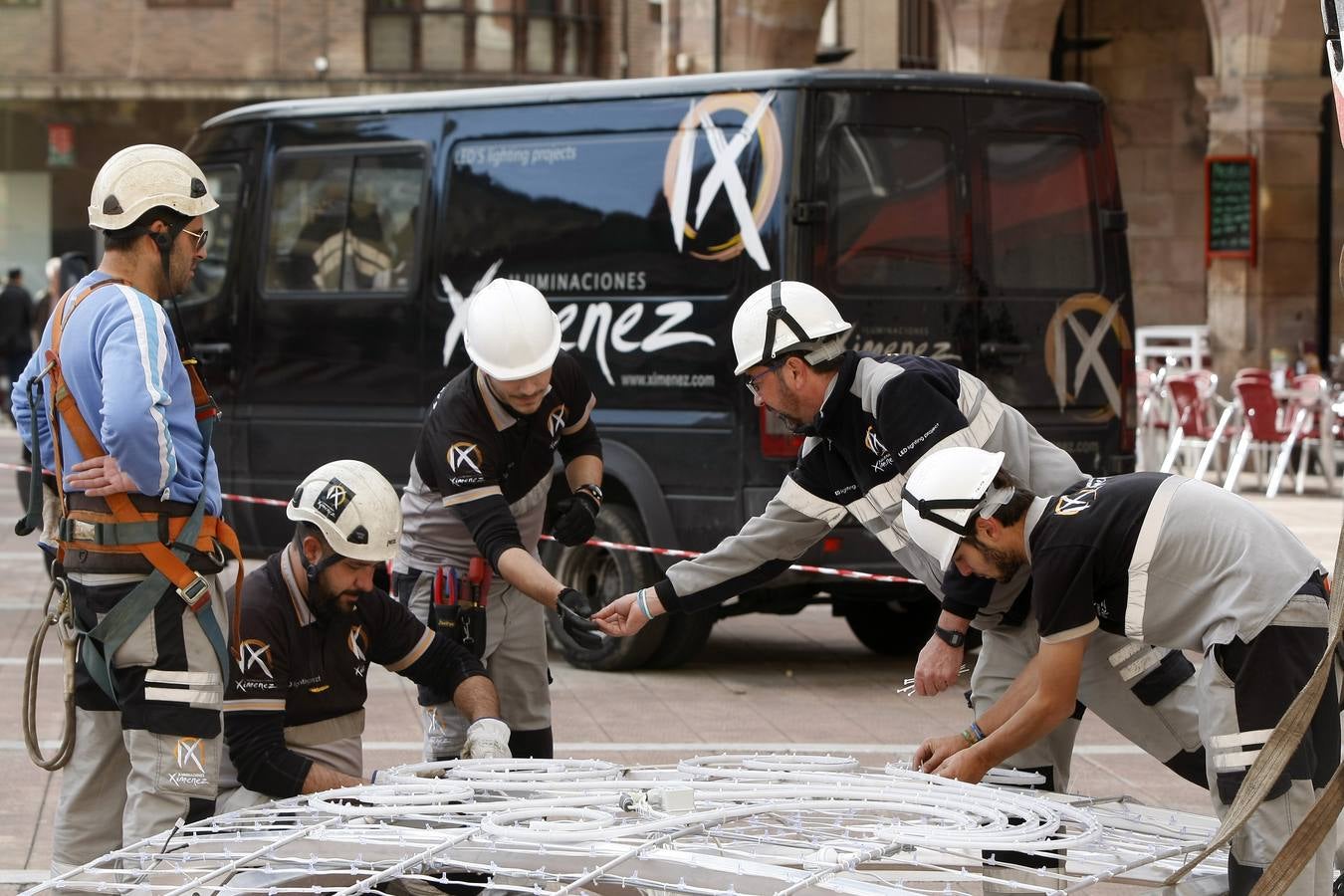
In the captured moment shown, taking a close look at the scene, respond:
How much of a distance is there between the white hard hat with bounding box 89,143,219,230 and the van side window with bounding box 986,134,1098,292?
5.35 metres

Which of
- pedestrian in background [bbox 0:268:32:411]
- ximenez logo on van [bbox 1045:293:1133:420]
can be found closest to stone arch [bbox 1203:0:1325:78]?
ximenez logo on van [bbox 1045:293:1133:420]

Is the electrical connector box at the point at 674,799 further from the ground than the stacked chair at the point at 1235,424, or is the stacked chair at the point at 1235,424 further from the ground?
the electrical connector box at the point at 674,799

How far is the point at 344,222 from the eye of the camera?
35.7 feet

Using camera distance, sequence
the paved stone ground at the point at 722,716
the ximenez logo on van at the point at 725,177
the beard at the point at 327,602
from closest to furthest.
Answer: the beard at the point at 327,602, the paved stone ground at the point at 722,716, the ximenez logo on van at the point at 725,177

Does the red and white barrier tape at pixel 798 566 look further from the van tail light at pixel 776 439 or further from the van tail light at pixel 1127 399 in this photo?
the van tail light at pixel 1127 399

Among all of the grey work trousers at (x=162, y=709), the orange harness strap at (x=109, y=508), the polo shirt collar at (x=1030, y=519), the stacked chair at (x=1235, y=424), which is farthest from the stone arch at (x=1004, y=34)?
the grey work trousers at (x=162, y=709)

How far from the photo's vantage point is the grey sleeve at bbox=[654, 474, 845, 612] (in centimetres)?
573

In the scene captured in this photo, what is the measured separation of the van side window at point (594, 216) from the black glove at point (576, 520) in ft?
10.3

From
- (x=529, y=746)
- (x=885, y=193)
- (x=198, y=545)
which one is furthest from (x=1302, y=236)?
(x=198, y=545)

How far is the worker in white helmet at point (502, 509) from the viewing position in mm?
5891

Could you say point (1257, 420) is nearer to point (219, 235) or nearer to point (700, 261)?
point (700, 261)

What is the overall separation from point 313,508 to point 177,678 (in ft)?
1.87

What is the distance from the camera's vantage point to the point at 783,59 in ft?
68.8

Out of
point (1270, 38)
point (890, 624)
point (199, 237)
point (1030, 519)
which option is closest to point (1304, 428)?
point (1270, 38)
